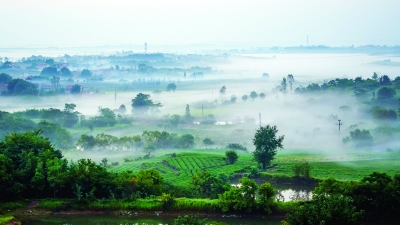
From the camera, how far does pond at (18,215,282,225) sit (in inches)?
995

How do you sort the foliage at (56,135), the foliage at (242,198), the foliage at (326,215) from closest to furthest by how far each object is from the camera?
1. the foliage at (326,215)
2. the foliage at (242,198)
3. the foliage at (56,135)

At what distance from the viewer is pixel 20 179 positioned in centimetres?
2756

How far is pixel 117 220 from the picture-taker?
25.8m

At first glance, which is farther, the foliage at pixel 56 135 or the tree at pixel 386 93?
the tree at pixel 386 93

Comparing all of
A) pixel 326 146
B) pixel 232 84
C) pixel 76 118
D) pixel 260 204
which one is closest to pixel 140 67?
pixel 232 84

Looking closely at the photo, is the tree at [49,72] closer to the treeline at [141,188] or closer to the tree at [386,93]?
the tree at [386,93]

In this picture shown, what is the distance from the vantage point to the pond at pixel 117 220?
995 inches

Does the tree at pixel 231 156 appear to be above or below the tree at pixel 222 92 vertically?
below

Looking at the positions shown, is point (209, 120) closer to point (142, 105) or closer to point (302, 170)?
point (142, 105)

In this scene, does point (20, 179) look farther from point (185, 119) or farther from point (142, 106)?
point (142, 106)

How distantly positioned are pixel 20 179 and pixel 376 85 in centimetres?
7293

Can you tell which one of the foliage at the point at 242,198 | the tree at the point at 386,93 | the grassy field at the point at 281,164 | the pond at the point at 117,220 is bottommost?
the grassy field at the point at 281,164

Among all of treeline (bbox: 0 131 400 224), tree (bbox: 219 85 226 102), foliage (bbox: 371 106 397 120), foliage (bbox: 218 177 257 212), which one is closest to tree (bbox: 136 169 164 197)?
treeline (bbox: 0 131 400 224)

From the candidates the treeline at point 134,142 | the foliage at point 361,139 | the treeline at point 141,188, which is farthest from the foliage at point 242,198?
the foliage at point 361,139
